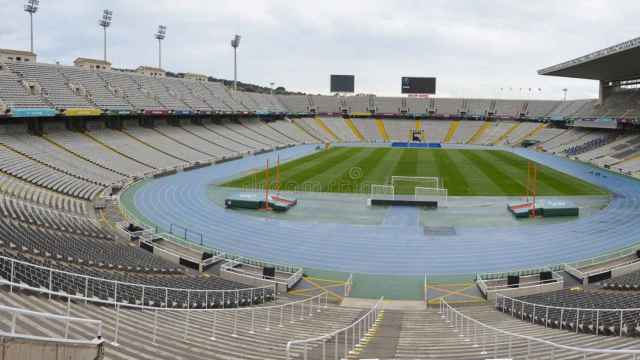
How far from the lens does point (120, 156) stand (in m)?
46.7

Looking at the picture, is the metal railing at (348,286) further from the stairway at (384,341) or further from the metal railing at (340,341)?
the metal railing at (340,341)

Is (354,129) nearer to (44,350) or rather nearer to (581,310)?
(581,310)

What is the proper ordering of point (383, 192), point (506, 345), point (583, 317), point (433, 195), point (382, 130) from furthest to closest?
1. point (382, 130)
2. point (383, 192)
3. point (433, 195)
4. point (583, 317)
5. point (506, 345)

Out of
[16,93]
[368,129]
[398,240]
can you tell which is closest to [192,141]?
[16,93]

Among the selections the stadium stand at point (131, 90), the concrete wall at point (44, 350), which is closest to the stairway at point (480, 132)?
the stadium stand at point (131, 90)

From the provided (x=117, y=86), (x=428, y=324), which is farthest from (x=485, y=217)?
(x=117, y=86)

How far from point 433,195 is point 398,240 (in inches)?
433

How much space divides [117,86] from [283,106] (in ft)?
148

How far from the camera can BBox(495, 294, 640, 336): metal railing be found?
12.7 m

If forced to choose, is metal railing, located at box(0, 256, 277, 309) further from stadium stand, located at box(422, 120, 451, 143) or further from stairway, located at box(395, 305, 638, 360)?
stadium stand, located at box(422, 120, 451, 143)

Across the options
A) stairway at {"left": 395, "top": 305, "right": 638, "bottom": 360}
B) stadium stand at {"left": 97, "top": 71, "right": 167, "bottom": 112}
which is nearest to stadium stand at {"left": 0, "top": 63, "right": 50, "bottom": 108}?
stadium stand at {"left": 97, "top": 71, "right": 167, "bottom": 112}

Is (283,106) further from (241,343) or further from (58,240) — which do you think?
(241,343)

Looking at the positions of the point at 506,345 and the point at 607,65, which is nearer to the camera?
the point at 506,345

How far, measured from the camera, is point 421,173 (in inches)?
1913
